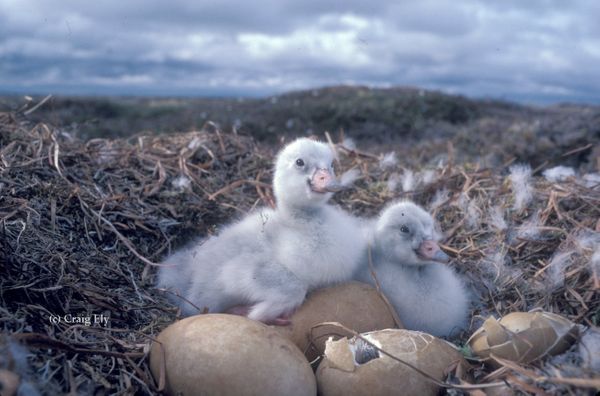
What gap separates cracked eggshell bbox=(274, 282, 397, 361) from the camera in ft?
8.08

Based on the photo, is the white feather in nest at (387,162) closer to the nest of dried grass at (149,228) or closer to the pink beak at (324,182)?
the nest of dried grass at (149,228)

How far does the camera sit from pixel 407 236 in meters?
2.93

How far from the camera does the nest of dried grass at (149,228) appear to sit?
A: 6.72 feet

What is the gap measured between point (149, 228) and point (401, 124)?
769 centimetres

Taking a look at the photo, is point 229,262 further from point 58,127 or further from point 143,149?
point 58,127

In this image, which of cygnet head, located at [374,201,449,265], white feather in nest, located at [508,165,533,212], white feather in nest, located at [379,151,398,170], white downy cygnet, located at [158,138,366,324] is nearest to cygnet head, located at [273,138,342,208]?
white downy cygnet, located at [158,138,366,324]

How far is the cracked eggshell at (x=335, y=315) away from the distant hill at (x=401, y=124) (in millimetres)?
3270

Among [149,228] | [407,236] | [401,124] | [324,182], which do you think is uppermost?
[324,182]

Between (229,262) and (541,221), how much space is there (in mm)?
1843

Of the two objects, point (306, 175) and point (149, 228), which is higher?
point (306, 175)

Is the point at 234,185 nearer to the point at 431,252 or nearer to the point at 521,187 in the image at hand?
the point at 431,252

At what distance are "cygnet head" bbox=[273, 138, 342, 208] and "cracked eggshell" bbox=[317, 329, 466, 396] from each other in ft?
2.58

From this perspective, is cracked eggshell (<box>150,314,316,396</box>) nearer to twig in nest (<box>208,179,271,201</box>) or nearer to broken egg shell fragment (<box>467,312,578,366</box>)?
broken egg shell fragment (<box>467,312,578,366</box>)

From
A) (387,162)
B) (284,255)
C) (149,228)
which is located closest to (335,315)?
(284,255)
